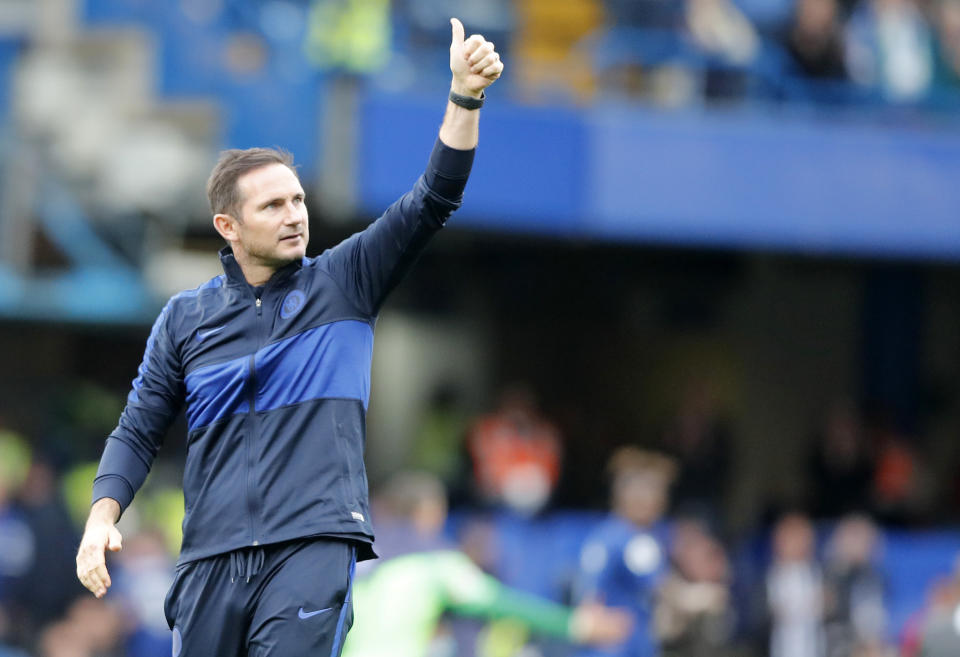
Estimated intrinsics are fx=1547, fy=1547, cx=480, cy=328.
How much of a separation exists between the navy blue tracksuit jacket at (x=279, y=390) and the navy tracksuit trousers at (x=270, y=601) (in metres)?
0.05

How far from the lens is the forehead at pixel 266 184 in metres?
4.48

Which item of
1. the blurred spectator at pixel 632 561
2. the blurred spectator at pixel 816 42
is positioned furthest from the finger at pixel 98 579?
the blurred spectator at pixel 816 42

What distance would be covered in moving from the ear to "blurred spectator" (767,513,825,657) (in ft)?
26.9

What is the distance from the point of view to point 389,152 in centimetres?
1216

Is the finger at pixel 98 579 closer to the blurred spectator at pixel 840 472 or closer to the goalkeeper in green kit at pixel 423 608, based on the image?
the goalkeeper in green kit at pixel 423 608

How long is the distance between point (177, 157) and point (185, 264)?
2.94 feet

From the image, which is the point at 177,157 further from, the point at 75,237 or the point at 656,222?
the point at 656,222

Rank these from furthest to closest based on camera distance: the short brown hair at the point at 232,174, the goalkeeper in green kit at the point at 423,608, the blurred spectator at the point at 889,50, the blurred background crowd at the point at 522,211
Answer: the blurred spectator at the point at 889,50 → the blurred background crowd at the point at 522,211 → the goalkeeper in green kit at the point at 423,608 → the short brown hair at the point at 232,174

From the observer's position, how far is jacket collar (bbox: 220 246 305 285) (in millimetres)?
4566

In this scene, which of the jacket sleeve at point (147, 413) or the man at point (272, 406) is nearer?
the man at point (272, 406)

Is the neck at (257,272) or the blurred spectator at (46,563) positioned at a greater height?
the neck at (257,272)

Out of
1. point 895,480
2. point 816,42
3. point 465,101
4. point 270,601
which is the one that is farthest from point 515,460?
point 465,101

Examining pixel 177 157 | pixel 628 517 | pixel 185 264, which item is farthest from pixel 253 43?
pixel 628 517

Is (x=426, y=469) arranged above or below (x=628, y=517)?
below
